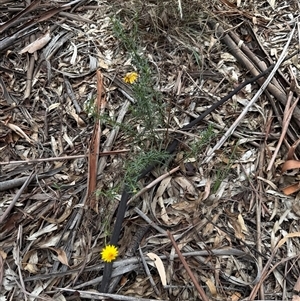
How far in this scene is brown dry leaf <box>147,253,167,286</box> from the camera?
144 cm

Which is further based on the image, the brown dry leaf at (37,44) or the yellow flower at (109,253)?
the brown dry leaf at (37,44)

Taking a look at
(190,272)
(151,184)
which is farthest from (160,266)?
(151,184)

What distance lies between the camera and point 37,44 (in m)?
1.98

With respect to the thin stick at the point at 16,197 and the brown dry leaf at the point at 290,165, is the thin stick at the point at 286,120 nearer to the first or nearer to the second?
the brown dry leaf at the point at 290,165

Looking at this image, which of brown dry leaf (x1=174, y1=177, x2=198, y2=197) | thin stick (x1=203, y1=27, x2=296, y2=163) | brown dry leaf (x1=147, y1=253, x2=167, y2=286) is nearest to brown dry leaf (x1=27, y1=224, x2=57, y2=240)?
brown dry leaf (x1=147, y1=253, x2=167, y2=286)

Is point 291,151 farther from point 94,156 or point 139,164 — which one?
point 94,156

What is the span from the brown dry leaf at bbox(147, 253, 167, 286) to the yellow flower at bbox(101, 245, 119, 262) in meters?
0.11

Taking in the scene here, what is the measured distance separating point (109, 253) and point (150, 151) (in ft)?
1.22

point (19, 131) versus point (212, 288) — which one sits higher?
point (19, 131)

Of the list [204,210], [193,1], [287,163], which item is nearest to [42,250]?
[204,210]

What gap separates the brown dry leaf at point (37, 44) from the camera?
197 centimetres

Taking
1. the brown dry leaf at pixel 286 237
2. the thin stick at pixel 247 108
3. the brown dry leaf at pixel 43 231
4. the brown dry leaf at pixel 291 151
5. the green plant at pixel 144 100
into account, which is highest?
the green plant at pixel 144 100

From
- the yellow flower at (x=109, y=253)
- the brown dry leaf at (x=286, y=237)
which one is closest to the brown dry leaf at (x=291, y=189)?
the brown dry leaf at (x=286, y=237)

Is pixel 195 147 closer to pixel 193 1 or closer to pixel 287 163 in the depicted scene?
pixel 287 163
